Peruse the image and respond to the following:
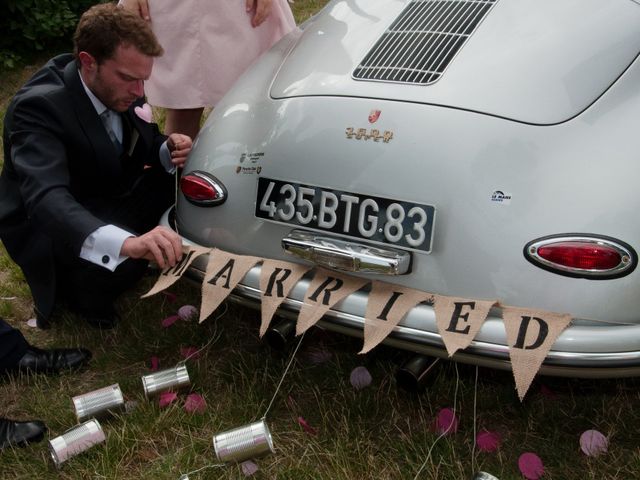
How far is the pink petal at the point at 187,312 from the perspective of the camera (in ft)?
9.99

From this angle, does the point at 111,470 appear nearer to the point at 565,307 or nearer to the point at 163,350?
the point at 163,350

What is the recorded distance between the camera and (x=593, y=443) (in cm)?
230

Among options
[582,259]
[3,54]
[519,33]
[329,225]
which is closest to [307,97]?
[329,225]

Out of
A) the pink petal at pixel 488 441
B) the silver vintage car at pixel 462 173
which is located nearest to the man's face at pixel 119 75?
the silver vintage car at pixel 462 173

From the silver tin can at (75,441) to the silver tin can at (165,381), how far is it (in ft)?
0.72

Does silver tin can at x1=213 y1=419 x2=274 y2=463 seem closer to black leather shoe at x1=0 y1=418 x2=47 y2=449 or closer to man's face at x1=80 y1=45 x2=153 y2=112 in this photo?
black leather shoe at x1=0 y1=418 x2=47 y2=449

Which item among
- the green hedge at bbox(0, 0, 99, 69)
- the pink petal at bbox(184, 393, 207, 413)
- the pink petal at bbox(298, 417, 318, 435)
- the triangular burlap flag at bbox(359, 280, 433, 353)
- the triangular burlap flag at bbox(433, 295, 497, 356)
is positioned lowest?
the green hedge at bbox(0, 0, 99, 69)

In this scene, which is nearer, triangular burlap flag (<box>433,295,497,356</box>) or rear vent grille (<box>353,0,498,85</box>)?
triangular burlap flag (<box>433,295,497,356</box>)

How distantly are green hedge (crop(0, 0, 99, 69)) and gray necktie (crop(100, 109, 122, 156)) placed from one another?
407 centimetres

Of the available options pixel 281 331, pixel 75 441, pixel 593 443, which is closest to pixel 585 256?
pixel 593 443

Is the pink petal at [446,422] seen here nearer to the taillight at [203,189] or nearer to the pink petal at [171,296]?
the taillight at [203,189]

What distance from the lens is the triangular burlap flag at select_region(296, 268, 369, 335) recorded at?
2.22m

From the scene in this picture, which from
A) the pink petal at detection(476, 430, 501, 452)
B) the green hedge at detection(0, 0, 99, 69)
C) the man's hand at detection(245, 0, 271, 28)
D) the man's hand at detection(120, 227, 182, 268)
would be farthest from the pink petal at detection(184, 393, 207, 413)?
the green hedge at detection(0, 0, 99, 69)

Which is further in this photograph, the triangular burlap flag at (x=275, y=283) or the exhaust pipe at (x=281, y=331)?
the exhaust pipe at (x=281, y=331)
